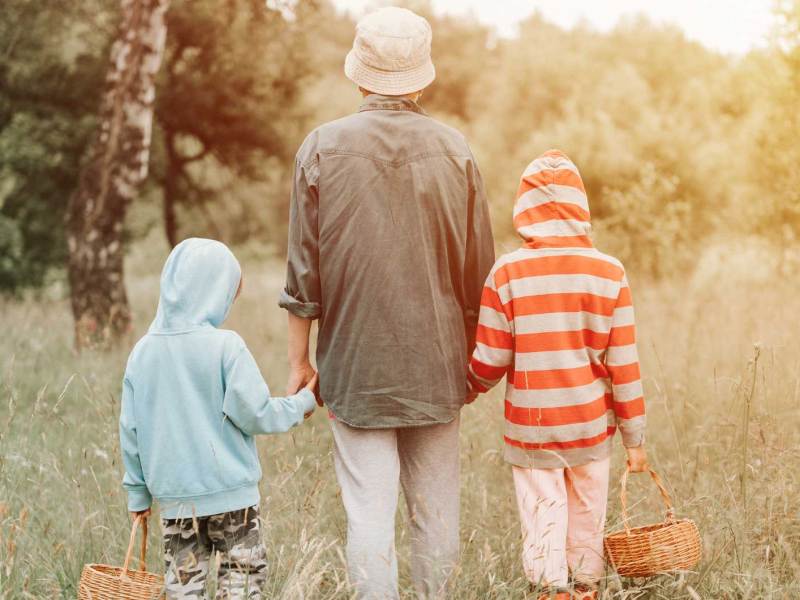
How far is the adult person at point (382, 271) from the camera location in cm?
291

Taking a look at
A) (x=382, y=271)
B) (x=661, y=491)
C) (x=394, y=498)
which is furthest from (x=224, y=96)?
(x=661, y=491)

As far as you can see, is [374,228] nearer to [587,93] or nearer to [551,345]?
[551,345]

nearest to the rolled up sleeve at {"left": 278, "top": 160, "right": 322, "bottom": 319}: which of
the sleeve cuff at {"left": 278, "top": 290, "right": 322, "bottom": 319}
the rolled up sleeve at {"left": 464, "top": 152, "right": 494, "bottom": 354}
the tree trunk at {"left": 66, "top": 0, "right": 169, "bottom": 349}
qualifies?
the sleeve cuff at {"left": 278, "top": 290, "right": 322, "bottom": 319}

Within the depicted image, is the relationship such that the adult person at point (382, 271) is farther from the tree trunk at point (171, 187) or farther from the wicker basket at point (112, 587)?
the tree trunk at point (171, 187)

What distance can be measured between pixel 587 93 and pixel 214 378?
21604 mm

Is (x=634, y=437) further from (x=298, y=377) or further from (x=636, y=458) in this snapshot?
(x=298, y=377)

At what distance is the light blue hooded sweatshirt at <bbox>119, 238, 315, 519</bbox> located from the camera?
9.23 feet

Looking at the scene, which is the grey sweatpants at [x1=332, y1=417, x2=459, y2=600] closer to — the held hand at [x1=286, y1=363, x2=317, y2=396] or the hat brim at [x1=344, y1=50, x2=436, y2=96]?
the held hand at [x1=286, y1=363, x2=317, y2=396]

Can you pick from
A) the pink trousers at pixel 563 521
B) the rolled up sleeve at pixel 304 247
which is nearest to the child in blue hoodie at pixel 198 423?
the rolled up sleeve at pixel 304 247

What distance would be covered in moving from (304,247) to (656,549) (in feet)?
5.09

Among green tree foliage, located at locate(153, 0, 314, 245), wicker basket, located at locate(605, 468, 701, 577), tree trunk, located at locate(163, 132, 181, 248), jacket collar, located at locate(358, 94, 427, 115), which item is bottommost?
wicker basket, located at locate(605, 468, 701, 577)

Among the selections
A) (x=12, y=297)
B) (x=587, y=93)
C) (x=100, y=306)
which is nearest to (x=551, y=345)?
(x=100, y=306)

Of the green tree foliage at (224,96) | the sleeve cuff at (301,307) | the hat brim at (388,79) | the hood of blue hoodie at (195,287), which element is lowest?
the sleeve cuff at (301,307)

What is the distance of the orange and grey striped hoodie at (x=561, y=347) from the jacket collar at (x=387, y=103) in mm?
601
